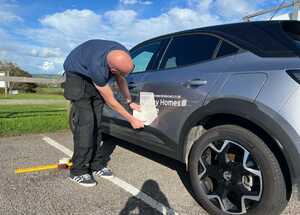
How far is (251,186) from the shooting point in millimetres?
2416

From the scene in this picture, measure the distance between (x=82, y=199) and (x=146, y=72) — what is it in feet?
5.24

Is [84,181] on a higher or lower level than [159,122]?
lower

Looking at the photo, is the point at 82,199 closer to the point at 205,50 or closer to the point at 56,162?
the point at 56,162

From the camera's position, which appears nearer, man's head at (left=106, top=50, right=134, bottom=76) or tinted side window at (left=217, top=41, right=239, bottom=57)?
tinted side window at (left=217, top=41, right=239, bottom=57)

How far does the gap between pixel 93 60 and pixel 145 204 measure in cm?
146

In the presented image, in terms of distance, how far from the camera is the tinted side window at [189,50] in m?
3.08

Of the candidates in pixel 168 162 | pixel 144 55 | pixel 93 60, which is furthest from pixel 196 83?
pixel 168 162

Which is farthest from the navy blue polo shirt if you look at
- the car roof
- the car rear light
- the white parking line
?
the car rear light

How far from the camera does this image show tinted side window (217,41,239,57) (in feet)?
9.11

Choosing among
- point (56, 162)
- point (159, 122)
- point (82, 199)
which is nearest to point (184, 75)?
point (159, 122)

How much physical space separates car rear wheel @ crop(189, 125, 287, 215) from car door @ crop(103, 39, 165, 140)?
49.7 inches

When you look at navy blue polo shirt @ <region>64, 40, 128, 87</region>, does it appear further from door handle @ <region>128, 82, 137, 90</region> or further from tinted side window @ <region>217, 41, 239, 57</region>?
tinted side window @ <region>217, 41, 239, 57</region>

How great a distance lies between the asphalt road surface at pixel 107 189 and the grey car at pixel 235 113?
281 millimetres

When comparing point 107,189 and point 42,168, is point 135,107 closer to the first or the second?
point 107,189
